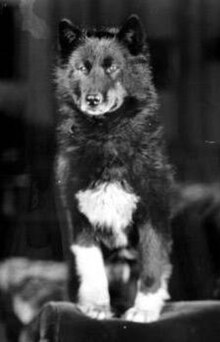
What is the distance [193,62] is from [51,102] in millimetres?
680

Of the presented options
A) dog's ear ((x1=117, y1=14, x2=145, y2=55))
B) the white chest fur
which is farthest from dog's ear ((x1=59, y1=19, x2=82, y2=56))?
the white chest fur

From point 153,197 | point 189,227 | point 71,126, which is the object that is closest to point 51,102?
point 71,126

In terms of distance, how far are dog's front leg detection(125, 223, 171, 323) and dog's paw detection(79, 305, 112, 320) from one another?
0.09 meters

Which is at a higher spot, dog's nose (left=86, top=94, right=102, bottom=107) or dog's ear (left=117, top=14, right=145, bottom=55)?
dog's ear (left=117, top=14, right=145, bottom=55)

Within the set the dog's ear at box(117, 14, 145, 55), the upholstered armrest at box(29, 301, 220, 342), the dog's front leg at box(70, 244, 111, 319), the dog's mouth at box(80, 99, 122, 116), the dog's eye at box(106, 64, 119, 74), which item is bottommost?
the upholstered armrest at box(29, 301, 220, 342)

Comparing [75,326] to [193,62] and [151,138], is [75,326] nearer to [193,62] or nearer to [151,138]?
[151,138]

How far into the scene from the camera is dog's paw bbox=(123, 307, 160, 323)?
2.49m

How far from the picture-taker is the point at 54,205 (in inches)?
104

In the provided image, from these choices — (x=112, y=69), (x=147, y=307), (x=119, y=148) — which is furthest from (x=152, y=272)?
(x=112, y=69)

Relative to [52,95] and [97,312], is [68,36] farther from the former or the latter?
[97,312]

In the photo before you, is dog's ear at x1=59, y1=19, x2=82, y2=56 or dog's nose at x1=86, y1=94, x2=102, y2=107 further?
dog's ear at x1=59, y1=19, x2=82, y2=56

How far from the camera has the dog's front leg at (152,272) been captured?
2.52m

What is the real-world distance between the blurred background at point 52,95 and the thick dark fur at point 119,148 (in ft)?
0.19

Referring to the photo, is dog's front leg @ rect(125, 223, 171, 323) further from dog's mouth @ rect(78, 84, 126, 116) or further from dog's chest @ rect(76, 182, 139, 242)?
dog's mouth @ rect(78, 84, 126, 116)
